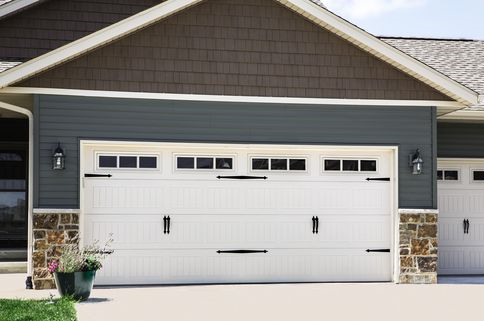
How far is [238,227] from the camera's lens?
12.7 m

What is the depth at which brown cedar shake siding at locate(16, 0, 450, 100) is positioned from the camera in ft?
39.8

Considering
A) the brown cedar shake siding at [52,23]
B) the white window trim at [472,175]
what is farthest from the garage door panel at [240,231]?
the brown cedar shake siding at [52,23]

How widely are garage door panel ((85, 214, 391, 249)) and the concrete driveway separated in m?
0.78

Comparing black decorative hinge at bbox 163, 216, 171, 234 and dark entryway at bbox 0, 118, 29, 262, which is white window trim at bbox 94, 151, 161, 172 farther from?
dark entryway at bbox 0, 118, 29, 262

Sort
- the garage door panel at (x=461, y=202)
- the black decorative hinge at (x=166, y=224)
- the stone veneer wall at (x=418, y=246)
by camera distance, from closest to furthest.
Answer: the black decorative hinge at (x=166, y=224) < the stone veneer wall at (x=418, y=246) < the garage door panel at (x=461, y=202)

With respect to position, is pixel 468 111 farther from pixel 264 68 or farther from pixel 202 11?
pixel 202 11

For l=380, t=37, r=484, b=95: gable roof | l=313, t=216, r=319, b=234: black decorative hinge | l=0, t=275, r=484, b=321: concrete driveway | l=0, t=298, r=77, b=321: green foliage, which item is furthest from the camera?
l=380, t=37, r=484, b=95: gable roof

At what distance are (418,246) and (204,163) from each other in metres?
4.00

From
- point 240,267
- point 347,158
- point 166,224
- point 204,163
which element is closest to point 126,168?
point 166,224

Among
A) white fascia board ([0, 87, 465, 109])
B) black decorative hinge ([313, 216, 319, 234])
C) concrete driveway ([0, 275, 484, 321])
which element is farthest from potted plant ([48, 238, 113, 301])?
black decorative hinge ([313, 216, 319, 234])

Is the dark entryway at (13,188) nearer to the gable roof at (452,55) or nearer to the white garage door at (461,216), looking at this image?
the white garage door at (461,216)

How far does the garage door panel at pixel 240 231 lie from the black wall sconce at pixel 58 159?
1002 mm

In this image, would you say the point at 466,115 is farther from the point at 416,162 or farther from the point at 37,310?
Result: the point at 37,310

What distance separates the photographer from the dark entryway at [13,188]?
15.2m
